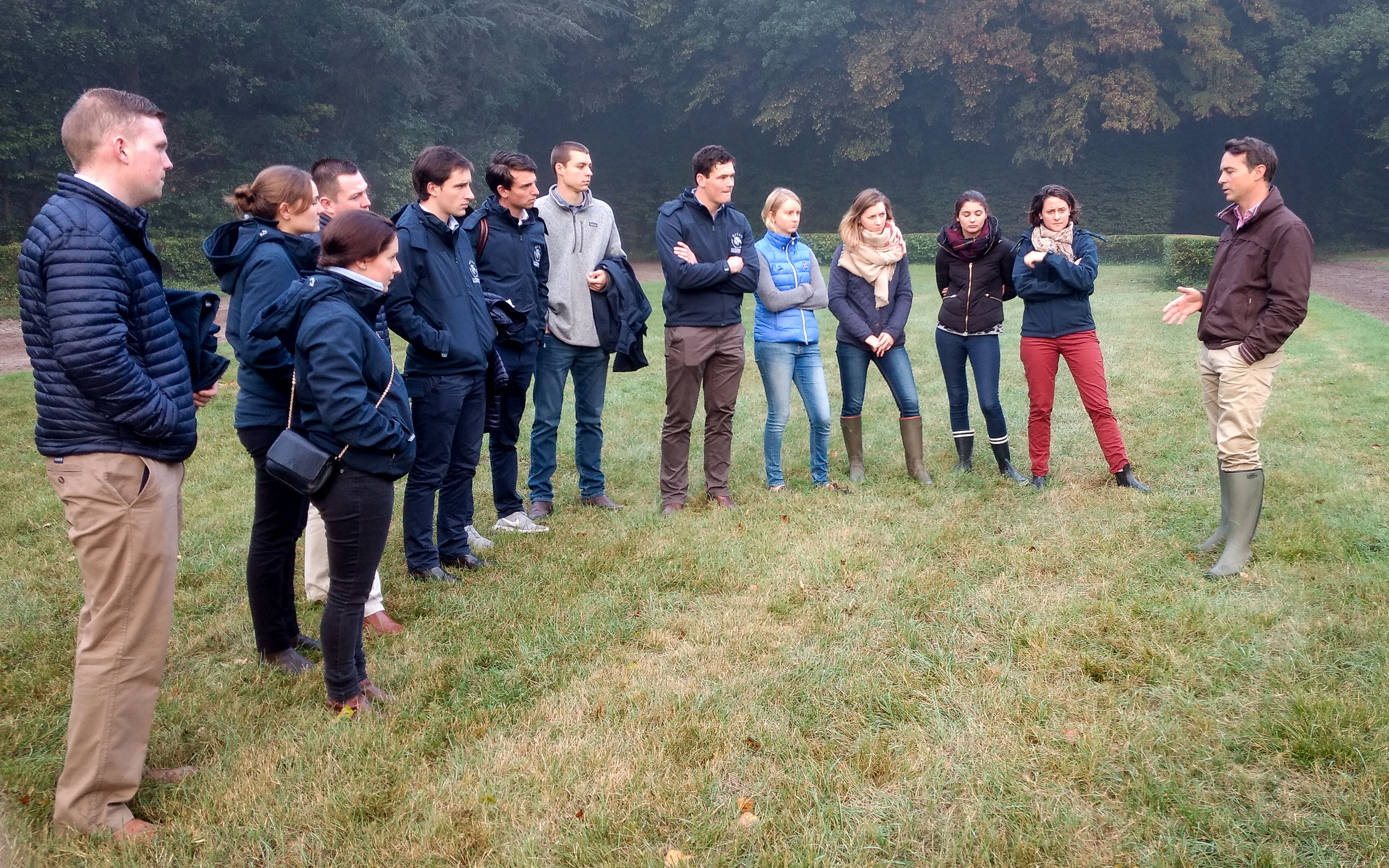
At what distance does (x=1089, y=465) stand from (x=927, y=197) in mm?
30220

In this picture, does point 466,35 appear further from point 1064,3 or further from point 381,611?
point 381,611

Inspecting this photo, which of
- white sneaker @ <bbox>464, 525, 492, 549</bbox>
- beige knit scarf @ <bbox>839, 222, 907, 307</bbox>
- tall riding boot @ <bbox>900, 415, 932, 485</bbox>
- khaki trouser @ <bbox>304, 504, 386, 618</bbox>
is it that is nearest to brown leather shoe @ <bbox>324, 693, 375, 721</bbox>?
khaki trouser @ <bbox>304, 504, 386, 618</bbox>

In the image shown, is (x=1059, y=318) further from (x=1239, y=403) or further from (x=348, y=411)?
(x=348, y=411)

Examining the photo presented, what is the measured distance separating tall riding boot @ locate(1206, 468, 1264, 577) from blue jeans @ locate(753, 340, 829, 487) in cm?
249

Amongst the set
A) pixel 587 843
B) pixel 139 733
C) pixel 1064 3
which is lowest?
pixel 587 843

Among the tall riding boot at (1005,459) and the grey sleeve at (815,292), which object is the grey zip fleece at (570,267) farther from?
the tall riding boot at (1005,459)

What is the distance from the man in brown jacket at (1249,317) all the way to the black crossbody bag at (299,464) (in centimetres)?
394

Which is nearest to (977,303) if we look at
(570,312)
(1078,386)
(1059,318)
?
(1059,318)

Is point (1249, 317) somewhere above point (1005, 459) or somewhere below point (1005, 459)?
above

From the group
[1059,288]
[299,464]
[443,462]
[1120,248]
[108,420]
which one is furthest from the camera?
[1120,248]

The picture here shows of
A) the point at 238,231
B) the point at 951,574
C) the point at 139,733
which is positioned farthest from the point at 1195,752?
the point at 238,231

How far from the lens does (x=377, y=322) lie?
4.33 meters

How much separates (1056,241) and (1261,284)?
1582mm

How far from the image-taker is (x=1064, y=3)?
28.0 metres
